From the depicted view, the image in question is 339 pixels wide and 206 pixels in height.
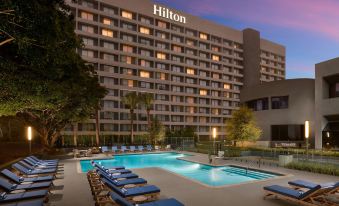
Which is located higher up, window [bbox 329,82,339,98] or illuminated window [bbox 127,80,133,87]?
illuminated window [bbox 127,80,133,87]

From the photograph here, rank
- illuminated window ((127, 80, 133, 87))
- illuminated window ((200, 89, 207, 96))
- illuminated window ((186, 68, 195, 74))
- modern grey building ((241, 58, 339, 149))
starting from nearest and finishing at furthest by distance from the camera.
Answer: modern grey building ((241, 58, 339, 149))
illuminated window ((127, 80, 133, 87))
illuminated window ((186, 68, 195, 74))
illuminated window ((200, 89, 207, 96))

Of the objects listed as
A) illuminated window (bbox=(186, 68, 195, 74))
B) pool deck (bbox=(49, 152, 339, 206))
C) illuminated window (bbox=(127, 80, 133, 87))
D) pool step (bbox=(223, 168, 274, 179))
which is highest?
illuminated window (bbox=(186, 68, 195, 74))

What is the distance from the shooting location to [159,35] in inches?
2474

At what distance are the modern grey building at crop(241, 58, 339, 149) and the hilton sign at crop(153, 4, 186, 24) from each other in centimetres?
2968

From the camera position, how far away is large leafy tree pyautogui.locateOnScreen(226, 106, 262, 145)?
3084 centimetres

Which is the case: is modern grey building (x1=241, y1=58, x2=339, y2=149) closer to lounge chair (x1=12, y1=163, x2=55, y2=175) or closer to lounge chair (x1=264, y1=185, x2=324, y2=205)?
lounge chair (x1=264, y1=185, x2=324, y2=205)

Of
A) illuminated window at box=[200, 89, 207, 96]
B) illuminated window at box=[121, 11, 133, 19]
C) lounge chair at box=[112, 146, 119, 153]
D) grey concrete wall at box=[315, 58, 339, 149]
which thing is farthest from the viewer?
illuminated window at box=[200, 89, 207, 96]

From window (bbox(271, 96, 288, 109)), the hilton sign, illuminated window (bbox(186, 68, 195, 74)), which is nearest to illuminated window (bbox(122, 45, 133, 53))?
the hilton sign

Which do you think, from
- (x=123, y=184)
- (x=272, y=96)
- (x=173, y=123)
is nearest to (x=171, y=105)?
(x=173, y=123)

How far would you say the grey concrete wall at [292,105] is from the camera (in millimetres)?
37938

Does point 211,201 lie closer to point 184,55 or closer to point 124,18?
point 124,18

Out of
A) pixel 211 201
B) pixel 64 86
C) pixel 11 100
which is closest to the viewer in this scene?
pixel 211 201

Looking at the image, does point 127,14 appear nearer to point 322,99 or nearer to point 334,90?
point 322,99

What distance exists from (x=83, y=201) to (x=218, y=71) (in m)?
66.5
